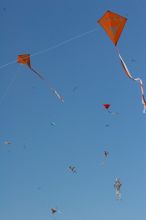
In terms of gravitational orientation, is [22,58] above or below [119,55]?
above

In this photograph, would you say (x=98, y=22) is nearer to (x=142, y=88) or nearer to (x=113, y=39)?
(x=113, y=39)

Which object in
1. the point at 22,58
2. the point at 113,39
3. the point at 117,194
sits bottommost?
the point at 117,194

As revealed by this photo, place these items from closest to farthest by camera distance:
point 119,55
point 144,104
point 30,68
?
point 119,55 < point 144,104 < point 30,68

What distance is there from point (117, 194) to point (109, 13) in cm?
897

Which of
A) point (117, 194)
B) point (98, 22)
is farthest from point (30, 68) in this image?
point (117, 194)

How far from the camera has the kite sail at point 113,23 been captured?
20672 millimetres

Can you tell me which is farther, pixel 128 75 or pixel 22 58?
pixel 22 58

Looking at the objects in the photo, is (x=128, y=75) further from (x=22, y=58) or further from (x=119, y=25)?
(x=22, y=58)

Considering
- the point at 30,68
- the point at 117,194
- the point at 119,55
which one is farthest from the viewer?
the point at 117,194

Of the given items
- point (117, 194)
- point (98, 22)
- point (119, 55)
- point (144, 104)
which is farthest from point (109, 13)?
point (117, 194)

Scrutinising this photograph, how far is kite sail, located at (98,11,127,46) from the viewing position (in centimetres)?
2067

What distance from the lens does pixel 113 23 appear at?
20.7 m

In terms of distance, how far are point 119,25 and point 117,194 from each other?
860 cm

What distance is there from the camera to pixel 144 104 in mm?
21438
